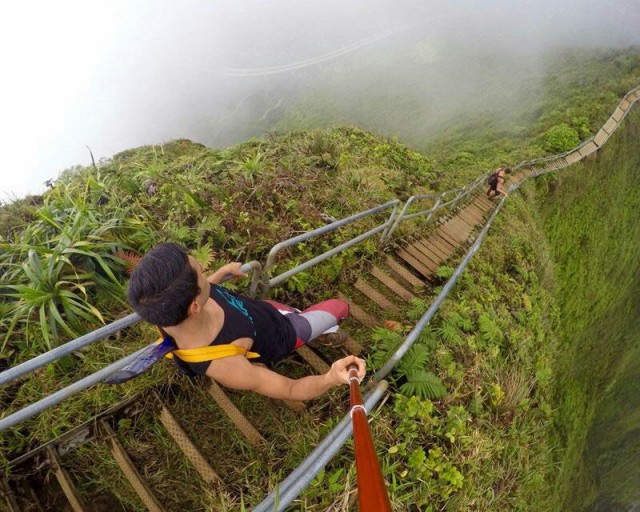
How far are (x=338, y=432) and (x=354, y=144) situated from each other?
9.67m

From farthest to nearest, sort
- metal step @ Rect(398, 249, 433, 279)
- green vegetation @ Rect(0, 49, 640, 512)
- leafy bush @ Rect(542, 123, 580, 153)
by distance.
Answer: leafy bush @ Rect(542, 123, 580, 153), metal step @ Rect(398, 249, 433, 279), green vegetation @ Rect(0, 49, 640, 512)

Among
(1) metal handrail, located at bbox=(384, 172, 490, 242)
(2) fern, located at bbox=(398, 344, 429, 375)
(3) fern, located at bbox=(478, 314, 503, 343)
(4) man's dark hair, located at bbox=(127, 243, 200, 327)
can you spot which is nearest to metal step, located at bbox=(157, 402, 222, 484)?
(4) man's dark hair, located at bbox=(127, 243, 200, 327)

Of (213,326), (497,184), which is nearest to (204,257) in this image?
(213,326)

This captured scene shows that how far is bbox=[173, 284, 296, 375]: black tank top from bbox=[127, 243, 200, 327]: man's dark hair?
14.3 inches

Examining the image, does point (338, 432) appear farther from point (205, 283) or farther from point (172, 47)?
point (172, 47)

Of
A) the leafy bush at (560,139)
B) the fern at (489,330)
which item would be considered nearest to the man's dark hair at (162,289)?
the fern at (489,330)

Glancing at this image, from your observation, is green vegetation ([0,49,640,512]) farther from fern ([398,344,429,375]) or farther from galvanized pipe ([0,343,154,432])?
galvanized pipe ([0,343,154,432])

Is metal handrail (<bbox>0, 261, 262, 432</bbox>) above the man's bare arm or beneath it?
above

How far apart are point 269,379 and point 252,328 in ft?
1.34

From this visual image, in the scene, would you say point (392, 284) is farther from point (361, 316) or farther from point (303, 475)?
point (303, 475)

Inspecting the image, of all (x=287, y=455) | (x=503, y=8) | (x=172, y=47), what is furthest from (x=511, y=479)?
(x=172, y=47)

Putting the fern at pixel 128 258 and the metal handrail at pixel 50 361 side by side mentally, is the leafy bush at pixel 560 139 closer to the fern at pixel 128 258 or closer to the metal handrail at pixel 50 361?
the fern at pixel 128 258

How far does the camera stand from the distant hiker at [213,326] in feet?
4.96

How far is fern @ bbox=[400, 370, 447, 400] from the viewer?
2881 mm
